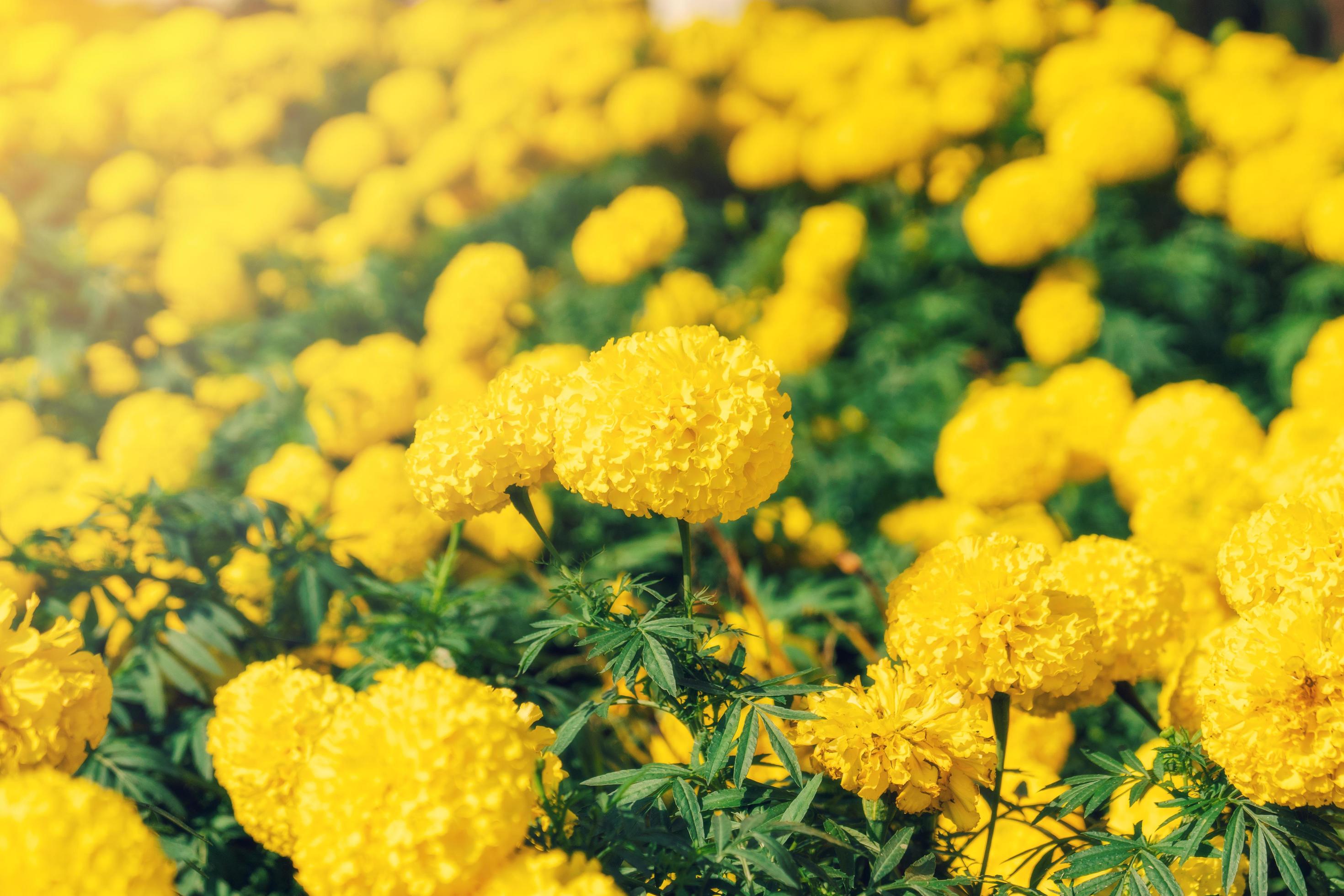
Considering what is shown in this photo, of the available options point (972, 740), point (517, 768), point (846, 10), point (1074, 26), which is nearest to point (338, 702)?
point (517, 768)

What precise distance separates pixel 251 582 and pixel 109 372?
141cm

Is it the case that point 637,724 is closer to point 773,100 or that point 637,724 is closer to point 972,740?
point 972,740

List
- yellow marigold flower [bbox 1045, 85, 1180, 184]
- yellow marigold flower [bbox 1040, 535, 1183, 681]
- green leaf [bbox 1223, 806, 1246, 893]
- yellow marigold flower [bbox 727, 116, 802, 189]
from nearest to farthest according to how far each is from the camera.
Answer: green leaf [bbox 1223, 806, 1246, 893] → yellow marigold flower [bbox 1040, 535, 1183, 681] → yellow marigold flower [bbox 1045, 85, 1180, 184] → yellow marigold flower [bbox 727, 116, 802, 189]

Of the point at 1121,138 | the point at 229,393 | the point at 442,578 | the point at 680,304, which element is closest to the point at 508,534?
the point at 442,578

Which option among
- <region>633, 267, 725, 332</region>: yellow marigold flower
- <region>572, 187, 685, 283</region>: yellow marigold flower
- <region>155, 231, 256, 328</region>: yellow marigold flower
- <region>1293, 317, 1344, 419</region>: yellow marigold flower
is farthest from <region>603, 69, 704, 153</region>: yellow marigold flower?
<region>1293, 317, 1344, 419</region>: yellow marigold flower

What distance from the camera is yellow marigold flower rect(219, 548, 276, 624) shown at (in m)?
1.59

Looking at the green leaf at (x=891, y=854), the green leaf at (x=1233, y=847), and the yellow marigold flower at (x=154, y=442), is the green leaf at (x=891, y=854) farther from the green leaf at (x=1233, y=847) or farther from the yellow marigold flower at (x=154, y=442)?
the yellow marigold flower at (x=154, y=442)

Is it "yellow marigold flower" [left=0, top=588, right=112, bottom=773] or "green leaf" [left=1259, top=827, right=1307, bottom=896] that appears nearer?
"green leaf" [left=1259, top=827, right=1307, bottom=896]

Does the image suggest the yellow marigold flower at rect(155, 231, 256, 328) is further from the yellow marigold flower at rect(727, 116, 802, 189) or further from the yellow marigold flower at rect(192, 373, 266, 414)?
the yellow marigold flower at rect(727, 116, 802, 189)

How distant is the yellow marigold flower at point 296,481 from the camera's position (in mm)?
2004

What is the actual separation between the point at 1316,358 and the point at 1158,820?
1257 millimetres

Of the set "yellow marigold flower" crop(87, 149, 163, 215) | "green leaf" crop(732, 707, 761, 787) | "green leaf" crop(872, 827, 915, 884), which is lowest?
"green leaf" crop(872, 827, 915, 884)

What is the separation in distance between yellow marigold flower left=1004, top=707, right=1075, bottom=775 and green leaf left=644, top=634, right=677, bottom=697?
753mm

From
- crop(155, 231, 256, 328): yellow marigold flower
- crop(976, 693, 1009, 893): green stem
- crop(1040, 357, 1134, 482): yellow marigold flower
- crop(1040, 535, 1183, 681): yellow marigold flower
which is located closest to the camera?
crop(976, 693, 1009, 893): green stem
